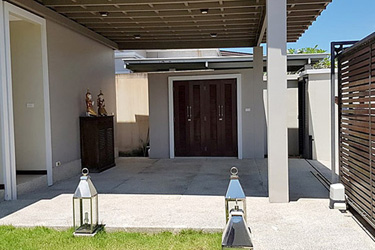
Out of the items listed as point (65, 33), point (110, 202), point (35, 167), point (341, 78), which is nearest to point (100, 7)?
point (65, 33)

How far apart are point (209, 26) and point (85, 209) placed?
17.8 feet

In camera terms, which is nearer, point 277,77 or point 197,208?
point 197,208

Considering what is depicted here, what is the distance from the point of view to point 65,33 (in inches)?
295

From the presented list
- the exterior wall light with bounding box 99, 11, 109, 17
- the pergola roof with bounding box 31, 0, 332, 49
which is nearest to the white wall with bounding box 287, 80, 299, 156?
the pergola roof with bounding box 31, 0, 332, 49

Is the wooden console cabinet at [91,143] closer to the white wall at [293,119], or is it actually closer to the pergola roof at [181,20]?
the pergola roof at [181,20]

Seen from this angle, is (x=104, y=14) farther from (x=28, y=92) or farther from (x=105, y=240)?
(x=105, y=240)

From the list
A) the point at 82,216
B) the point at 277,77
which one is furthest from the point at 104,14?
the point at 82,216

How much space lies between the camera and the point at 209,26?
Result: 8438 mm

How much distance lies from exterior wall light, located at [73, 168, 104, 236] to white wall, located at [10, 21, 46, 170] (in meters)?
2.81

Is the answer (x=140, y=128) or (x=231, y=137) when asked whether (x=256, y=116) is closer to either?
(x=231, y=137)

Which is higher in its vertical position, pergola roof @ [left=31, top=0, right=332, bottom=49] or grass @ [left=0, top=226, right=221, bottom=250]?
pergola roof @ [left=31, top=0, right=332, bottom=49]

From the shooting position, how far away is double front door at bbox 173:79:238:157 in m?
10.1

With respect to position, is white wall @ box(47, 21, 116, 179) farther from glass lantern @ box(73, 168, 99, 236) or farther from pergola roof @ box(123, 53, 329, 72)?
pergola roof @ box(123, 53, 329, 72)

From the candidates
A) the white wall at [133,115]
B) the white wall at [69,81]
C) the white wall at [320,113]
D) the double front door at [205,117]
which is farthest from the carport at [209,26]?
the white wall at [133,115]
